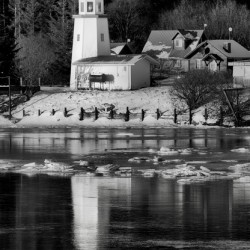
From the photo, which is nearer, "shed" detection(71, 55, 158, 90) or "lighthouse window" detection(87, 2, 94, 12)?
"shed" detection(71, 55, 158, 90)

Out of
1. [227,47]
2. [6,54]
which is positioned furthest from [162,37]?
[6,54]

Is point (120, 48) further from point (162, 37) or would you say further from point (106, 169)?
point (106, 169)

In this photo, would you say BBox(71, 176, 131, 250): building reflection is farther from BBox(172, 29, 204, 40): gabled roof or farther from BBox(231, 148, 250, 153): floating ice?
BBox(172, 29, 204, 40): gabled roof

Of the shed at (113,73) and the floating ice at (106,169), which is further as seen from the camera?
the shed at (113,73)

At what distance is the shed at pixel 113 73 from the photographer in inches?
3226

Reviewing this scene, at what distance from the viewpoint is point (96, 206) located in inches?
1235

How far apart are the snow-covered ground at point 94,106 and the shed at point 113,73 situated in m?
1.72

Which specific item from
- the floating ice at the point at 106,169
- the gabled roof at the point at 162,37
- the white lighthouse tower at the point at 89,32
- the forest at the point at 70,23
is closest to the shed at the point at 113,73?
the white lighthouse tower at the point at 89,32

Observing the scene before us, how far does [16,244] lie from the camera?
26.2 metres

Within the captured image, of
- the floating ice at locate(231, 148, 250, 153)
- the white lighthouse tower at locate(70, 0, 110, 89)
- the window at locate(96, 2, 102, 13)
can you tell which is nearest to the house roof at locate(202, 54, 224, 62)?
the white lighthouse tower at locate(70, 0, 110, 89)

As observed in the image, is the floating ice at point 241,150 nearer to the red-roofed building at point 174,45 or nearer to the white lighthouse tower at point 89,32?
the white lighthouse tower at point 89,32

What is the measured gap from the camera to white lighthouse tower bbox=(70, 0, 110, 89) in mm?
82688

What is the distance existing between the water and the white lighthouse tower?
36614mm

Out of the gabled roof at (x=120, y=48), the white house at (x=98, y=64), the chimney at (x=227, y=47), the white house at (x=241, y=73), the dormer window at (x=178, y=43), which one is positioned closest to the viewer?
the white house at (x=241, y=73)
